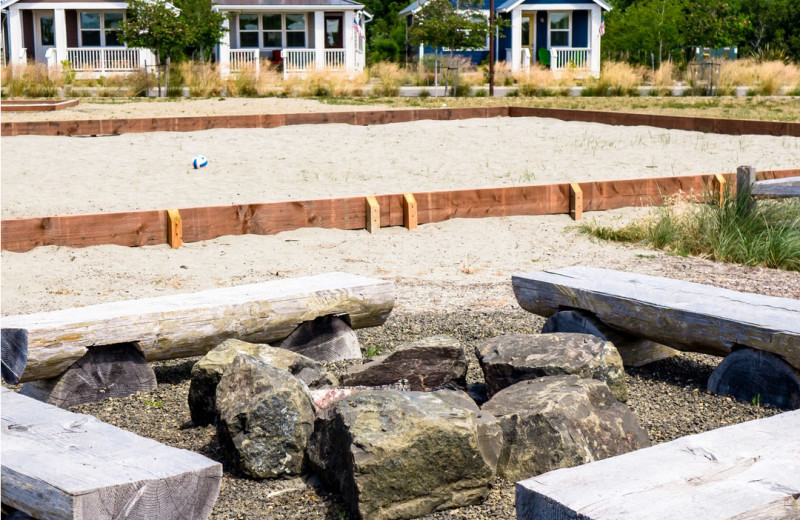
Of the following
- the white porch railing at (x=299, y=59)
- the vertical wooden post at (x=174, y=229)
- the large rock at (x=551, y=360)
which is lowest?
the large rock at (x=551, y=360)

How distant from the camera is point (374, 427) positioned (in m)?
3.21

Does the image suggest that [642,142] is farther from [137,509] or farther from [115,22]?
[115,22]

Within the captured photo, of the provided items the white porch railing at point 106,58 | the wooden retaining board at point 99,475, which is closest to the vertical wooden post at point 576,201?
the wooden retaining board at point 99,475

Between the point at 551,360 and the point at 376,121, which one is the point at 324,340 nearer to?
the point at 551,360

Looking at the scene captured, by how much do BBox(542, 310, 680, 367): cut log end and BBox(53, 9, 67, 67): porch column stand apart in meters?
30.7

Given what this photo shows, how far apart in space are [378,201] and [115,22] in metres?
28.3

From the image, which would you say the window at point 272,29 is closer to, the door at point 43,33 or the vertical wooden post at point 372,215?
the door at point 43,33

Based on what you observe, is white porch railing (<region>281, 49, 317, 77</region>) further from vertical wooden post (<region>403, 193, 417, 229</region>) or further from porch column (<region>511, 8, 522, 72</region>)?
vertical wooden post (<region>403, 193, 417, 229</region>)

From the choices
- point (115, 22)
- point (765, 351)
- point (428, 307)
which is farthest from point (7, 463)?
point (115, 22)

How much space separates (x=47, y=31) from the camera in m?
A: 34.2

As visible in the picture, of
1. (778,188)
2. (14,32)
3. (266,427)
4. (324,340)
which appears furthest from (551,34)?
(266,427)

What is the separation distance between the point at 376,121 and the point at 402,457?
1256 centimetres

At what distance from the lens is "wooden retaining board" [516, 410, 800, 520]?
7.84 feet

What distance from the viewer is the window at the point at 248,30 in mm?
34750
